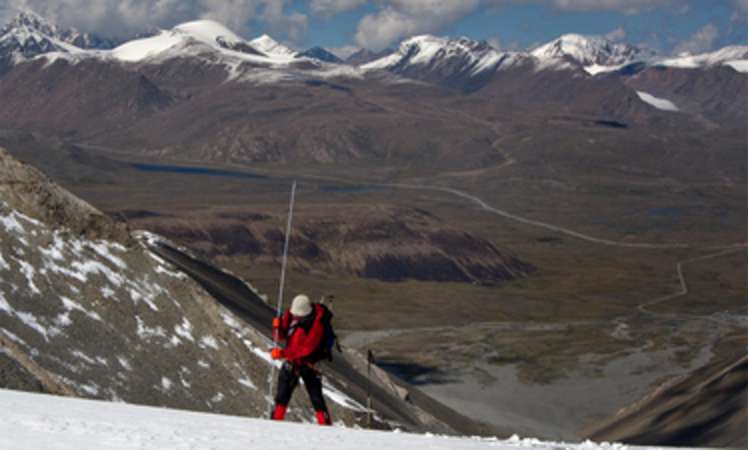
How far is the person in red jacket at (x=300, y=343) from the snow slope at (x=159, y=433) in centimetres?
133

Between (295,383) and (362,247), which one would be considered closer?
(295,383)

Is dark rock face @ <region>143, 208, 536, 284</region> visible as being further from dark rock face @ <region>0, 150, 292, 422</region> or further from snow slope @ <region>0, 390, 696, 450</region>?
snow slope @ <region>0, 390, 696, 450</region>

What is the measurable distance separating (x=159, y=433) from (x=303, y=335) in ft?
12.0

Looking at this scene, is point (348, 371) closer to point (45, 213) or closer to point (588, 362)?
point (45, 213)

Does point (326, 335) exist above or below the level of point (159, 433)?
above

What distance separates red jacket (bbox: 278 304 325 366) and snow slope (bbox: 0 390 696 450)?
135cm

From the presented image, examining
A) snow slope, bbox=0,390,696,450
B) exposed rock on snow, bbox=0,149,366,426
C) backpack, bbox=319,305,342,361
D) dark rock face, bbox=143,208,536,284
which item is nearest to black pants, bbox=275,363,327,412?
backpack, bbox=319,305,342,361

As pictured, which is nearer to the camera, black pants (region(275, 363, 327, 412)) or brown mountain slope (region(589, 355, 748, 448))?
black pants (region(275, 363, 327, 412))

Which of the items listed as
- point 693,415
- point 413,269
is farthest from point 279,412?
point 413,269

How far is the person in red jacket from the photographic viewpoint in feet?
47.4

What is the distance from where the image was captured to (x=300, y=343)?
47.6ft

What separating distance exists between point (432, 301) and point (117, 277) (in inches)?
3258

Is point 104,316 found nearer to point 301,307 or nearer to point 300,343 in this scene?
point 300,343

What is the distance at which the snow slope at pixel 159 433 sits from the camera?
10406mm
